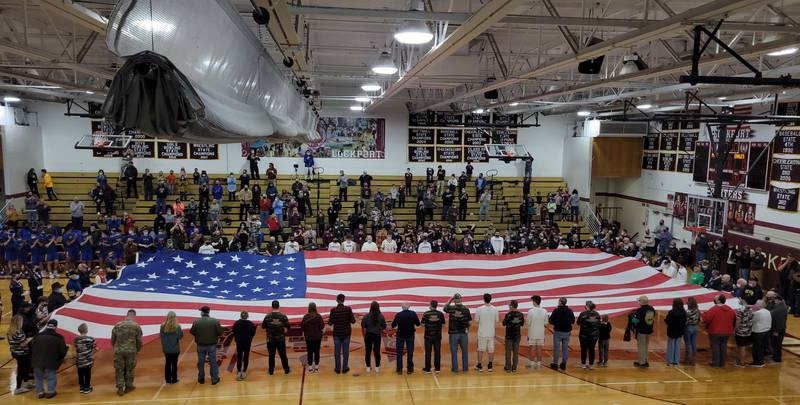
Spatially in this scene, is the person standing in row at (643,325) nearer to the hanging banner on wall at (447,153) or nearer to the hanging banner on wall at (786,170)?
the hanging banner on wall at (786,170)

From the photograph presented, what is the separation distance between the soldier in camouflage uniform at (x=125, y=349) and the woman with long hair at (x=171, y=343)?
1.14ft

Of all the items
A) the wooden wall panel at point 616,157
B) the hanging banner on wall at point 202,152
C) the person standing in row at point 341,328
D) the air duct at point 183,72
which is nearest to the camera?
the air duct at point 183,72

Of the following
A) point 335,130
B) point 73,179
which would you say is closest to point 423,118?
point 335,130

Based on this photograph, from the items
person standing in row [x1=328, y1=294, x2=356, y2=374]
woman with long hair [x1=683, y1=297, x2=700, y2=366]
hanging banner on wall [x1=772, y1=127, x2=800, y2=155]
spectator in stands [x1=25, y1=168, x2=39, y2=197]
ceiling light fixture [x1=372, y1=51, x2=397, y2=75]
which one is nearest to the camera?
person standing in row [x1=328, y1=294, x2=356, y2=374]

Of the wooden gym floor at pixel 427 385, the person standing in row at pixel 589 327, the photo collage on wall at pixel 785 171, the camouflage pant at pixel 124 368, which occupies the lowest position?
the wooden gym floor at pixel 427 385

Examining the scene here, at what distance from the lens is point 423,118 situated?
1017 inches

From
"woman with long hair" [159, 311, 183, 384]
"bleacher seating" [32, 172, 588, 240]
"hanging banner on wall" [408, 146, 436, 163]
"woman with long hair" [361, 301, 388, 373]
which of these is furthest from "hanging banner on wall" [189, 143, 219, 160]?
"woman with long hair" [361, 301, 388, 373]

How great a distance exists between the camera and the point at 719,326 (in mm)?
9531

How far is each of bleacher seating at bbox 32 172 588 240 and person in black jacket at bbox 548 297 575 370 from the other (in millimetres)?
13551

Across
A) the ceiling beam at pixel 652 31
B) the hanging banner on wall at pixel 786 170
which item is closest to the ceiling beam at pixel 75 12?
the ceiling beam at pixel 652 31

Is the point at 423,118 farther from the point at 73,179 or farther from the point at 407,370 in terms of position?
the point at 407,370

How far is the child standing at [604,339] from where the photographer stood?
368 inches

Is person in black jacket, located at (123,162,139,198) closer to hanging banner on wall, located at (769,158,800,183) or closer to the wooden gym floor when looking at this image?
the wooden gym floor

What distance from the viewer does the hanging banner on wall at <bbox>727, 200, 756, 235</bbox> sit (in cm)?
1827
